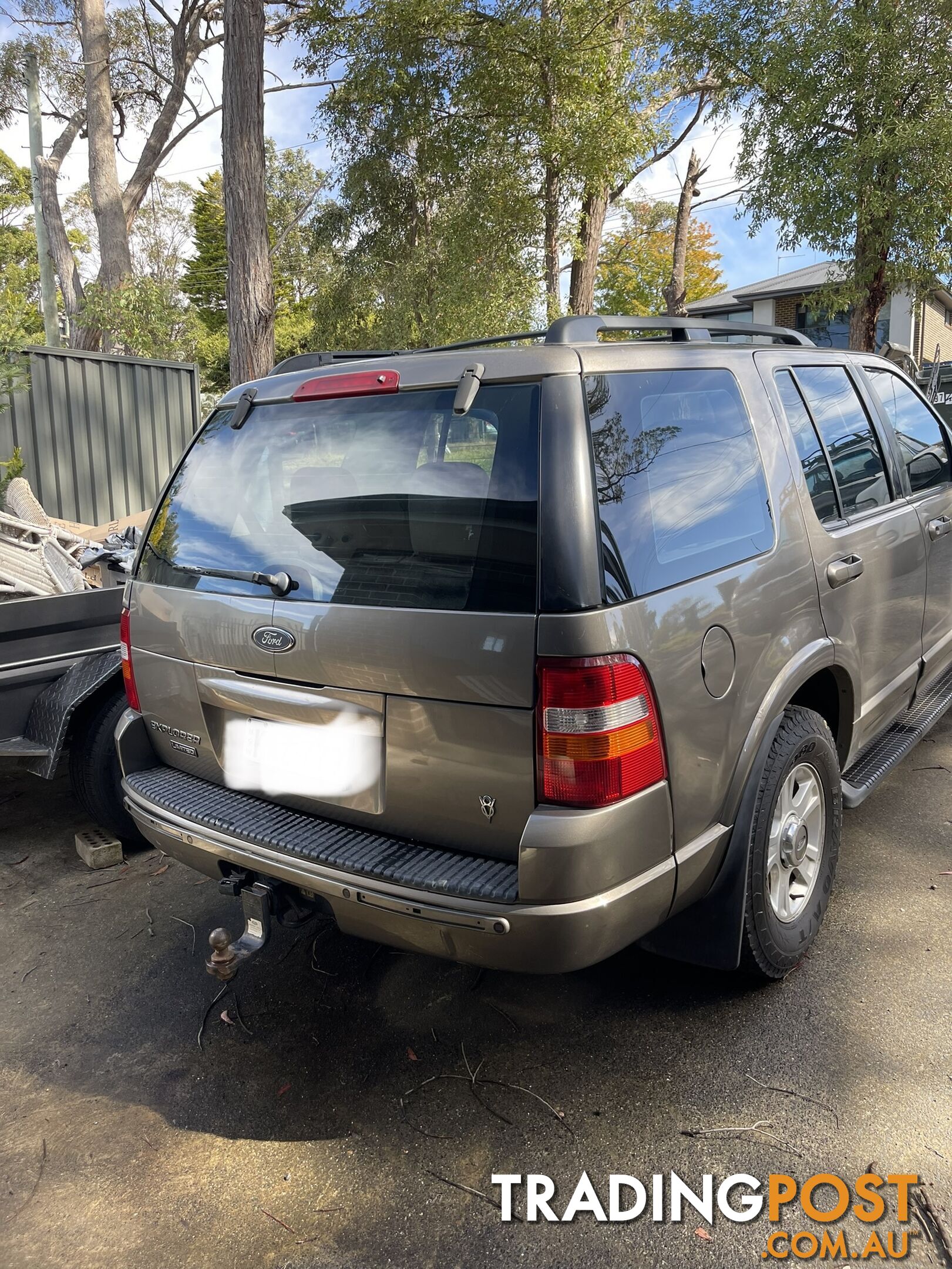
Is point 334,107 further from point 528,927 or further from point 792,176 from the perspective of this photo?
point 528,927

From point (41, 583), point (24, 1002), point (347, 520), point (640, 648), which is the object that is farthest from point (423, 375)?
point (41, 583)

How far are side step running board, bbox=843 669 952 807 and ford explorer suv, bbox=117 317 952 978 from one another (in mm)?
143

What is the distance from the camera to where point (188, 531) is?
2.88 meters

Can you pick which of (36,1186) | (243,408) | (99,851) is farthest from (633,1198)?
(99,851)

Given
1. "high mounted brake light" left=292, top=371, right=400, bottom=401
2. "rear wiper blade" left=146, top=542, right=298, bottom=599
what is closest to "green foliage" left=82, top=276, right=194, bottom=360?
"rear wiper blade" left=146, top=542, right=298, bottom=599

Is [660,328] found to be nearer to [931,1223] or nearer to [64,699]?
[931,1223]

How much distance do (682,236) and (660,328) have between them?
91.0 ft

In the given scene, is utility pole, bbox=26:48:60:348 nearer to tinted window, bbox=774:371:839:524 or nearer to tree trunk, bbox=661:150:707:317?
tree trunk, bbox=661:150:707:317

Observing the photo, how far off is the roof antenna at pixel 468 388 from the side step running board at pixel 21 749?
2547 mm

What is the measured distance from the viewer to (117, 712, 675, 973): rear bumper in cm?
208

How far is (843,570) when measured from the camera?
3059mm

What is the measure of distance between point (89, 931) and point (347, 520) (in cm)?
208

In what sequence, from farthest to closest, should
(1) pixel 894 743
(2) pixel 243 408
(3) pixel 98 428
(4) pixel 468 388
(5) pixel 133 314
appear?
(5) pixel 133 314
(3) pixel 98 428
(1) pixel 894 743
(2) pixel 243 408
(4) pixel 468 388

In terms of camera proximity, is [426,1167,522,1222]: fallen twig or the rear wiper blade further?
the rear wiper blade
